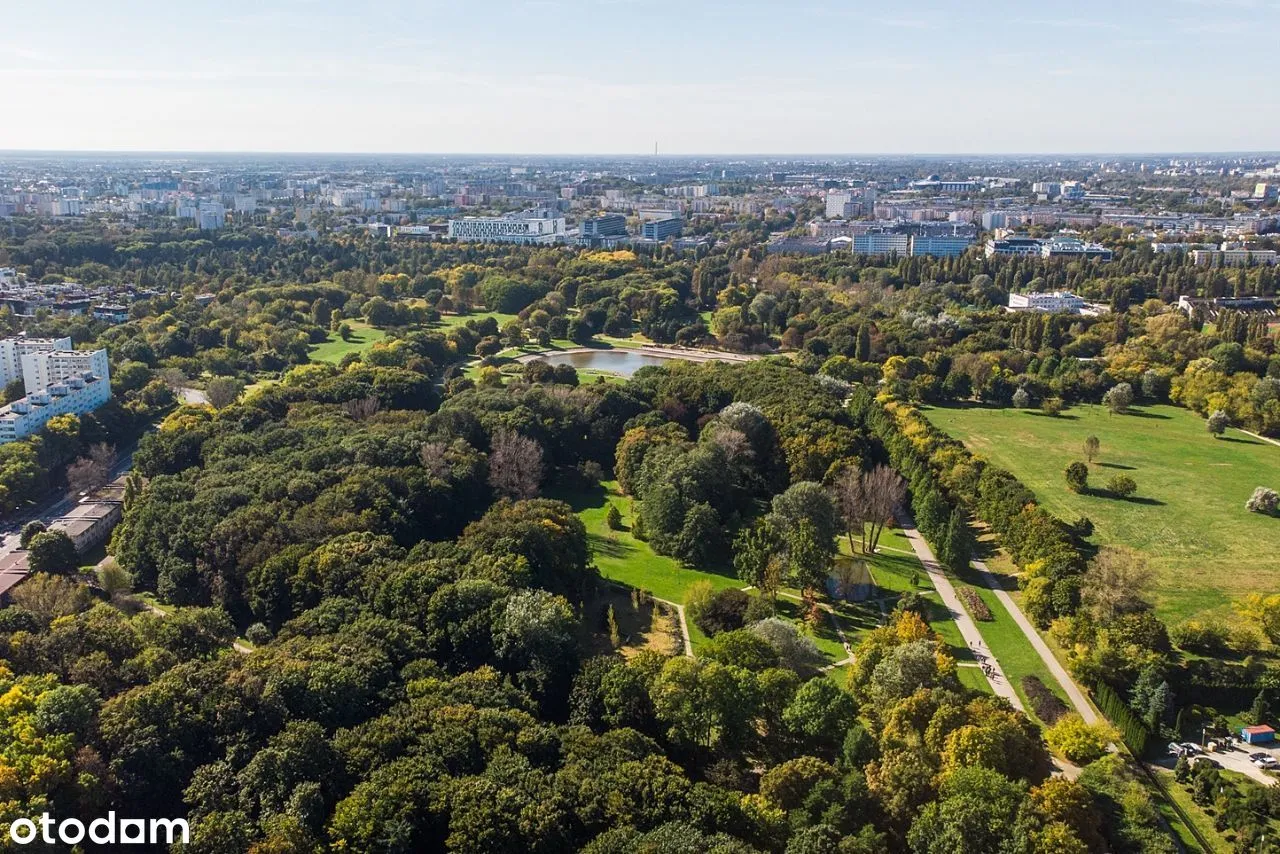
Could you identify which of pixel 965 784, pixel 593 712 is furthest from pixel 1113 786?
pixel 593 712

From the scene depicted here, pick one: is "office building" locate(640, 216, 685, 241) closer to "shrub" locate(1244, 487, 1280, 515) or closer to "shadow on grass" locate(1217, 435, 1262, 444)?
"shadow on grass" locate(1217, 435, 1262, 444)

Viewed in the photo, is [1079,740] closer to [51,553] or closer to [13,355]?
[51,553]

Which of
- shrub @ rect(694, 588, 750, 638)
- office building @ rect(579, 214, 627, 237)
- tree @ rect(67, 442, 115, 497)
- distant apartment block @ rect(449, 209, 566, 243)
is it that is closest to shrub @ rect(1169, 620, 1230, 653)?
shrub @ rect(694, 588, 750, 638)

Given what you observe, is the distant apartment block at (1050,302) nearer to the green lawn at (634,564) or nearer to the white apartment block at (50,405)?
the green lawn at (634,564)

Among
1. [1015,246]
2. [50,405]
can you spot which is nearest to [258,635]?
[50,405]

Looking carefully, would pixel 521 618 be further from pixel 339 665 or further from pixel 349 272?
pixel 349 272

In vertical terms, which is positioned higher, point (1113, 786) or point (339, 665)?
point (339, 665)
